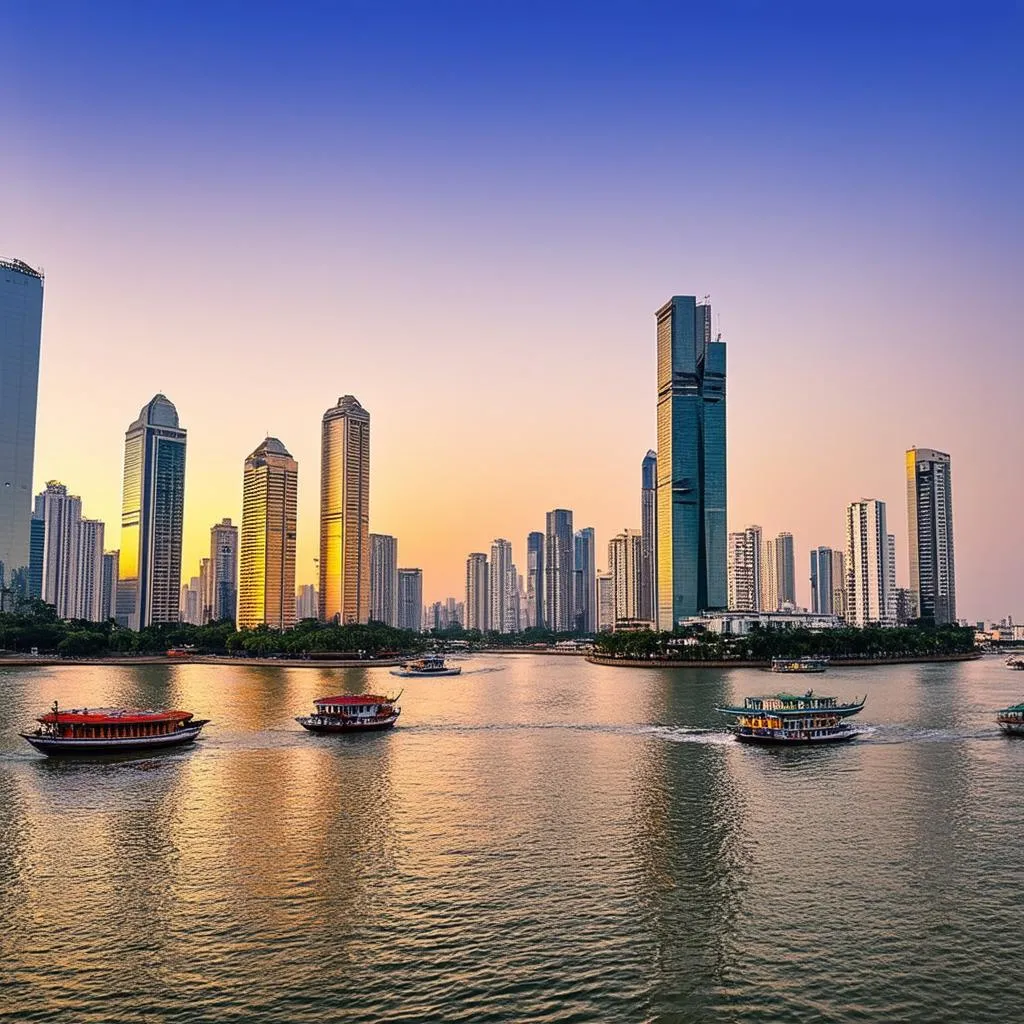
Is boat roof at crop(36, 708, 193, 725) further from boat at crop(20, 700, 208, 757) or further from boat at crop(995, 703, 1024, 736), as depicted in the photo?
boat at crop(995, 703, 1024, 736)

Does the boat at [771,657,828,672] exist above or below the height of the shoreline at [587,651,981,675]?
above

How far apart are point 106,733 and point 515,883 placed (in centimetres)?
4123

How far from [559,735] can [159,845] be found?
38734 millimetres

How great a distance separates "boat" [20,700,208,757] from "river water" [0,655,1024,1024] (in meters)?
1.62

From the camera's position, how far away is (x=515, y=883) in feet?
108

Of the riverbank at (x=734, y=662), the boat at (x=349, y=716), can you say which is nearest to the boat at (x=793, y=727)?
the boat at (x=349, y=716)

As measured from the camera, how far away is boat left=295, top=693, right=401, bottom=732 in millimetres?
73938

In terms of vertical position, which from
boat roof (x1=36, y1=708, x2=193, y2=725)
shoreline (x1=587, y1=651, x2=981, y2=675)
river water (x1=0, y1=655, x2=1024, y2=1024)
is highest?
boat roof (x1=36, y1=708, x2=193, y2=725)

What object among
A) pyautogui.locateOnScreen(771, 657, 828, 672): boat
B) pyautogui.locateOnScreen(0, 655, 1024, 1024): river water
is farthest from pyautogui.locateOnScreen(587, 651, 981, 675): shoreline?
pyautogui.locateOnScreen(0, 655, 1024, 1024): river water

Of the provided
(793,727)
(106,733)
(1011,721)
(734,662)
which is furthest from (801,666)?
(106,733)

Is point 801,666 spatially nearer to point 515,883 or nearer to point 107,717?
point 107,717

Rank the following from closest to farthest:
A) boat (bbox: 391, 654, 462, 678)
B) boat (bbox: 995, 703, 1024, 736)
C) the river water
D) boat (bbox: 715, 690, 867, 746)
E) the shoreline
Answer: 1. the river water
2. boat (bbox: 715, 690, 867, 746)
3. boat (bbox: 995, 703, 1024, 736)
4. boat (bbox: 391, 654, 462, 678)
5. the shoreline

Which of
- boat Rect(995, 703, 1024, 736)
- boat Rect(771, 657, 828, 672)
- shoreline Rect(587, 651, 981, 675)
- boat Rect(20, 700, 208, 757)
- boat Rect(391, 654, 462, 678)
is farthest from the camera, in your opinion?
shoreline Rect(587, 651, 981, 675)

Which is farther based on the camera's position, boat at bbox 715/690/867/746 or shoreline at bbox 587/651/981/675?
shoreline at bbox 587/651/981/675
